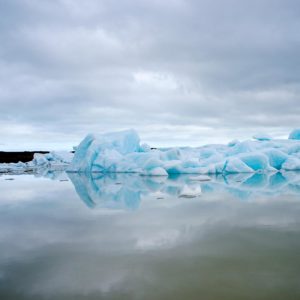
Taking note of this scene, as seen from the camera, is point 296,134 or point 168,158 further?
point 296,134

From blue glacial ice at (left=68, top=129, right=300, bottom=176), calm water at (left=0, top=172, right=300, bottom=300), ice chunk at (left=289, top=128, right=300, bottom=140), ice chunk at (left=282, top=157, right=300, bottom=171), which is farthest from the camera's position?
ice chunk at (left=289, top=128, right=300, bottom=140)

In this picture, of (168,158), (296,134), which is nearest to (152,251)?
(168,158)

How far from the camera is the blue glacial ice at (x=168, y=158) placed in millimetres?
13703

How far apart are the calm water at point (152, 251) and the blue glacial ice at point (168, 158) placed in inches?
328

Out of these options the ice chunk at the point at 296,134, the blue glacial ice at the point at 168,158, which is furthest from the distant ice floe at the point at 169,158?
the ice chunk at the point at 296,134

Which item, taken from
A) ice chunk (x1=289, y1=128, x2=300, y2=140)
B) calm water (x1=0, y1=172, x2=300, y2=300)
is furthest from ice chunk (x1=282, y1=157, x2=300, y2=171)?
calm water (x1=0, y1=172, x2=300, y2=300)

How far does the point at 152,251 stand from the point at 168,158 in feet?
42.0

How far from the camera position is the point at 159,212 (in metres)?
4.74

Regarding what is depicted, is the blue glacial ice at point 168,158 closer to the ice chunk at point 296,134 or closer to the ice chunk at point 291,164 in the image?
the ice chunk at point 291,164

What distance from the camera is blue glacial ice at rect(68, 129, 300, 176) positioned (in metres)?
13.7

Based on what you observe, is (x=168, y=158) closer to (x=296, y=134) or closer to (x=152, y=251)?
(x=296, y=134)

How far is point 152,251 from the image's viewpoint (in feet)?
9.43

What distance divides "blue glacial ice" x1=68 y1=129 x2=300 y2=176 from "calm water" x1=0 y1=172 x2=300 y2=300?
8331 mm

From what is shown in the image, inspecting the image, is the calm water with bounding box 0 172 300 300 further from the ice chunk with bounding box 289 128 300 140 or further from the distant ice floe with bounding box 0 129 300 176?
the ice chunk with bounding box 289 128 300 140
